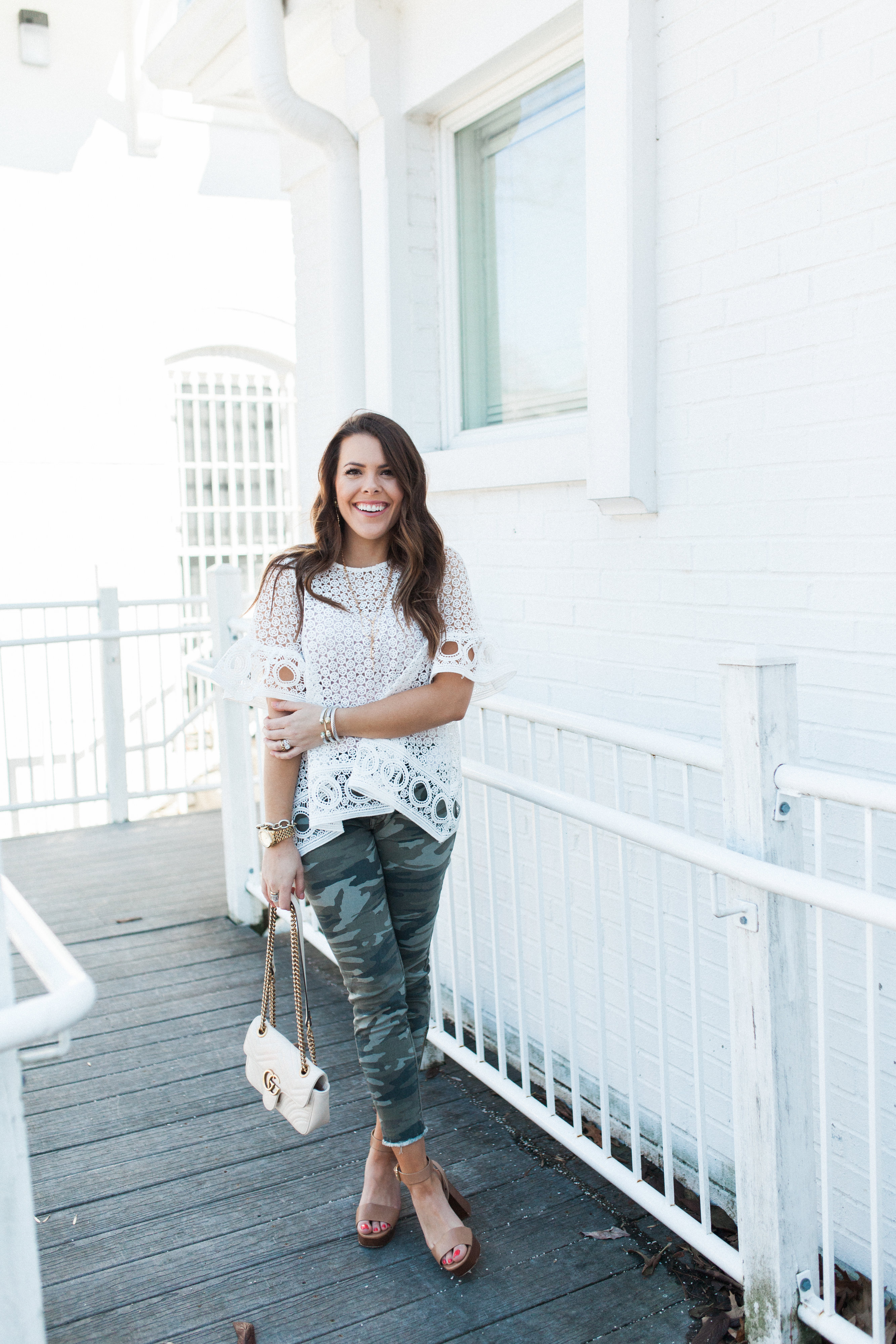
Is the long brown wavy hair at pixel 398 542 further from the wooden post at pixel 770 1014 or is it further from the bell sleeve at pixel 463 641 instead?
the wooden post at pixel 770 1014

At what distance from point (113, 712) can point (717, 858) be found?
4755 millimetres

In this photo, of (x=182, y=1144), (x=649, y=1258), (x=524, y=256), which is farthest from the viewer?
(x=524, y=256)

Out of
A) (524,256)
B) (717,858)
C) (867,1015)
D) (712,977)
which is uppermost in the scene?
(524,256)

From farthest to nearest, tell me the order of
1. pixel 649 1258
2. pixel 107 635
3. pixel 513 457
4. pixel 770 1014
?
pixel 107 635
pixel 513 457
pixel 649 1258
pixel 770 1014

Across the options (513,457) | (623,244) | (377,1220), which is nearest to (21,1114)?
(377,1220)

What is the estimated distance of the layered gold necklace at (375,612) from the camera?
2.14 metres

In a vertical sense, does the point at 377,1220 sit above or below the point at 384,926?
below

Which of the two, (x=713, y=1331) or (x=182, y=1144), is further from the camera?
(x=182, y=1144)

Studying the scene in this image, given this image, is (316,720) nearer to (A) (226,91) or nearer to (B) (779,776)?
(B) (779,776)

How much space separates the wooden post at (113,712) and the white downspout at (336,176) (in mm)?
2451

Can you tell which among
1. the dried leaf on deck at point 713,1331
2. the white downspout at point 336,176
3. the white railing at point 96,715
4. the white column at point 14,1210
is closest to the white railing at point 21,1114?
the white column at point 14,1210

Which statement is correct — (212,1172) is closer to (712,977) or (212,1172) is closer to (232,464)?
(712,977)

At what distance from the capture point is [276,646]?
2.13m

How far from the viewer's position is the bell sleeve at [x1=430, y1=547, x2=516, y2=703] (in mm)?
2145
